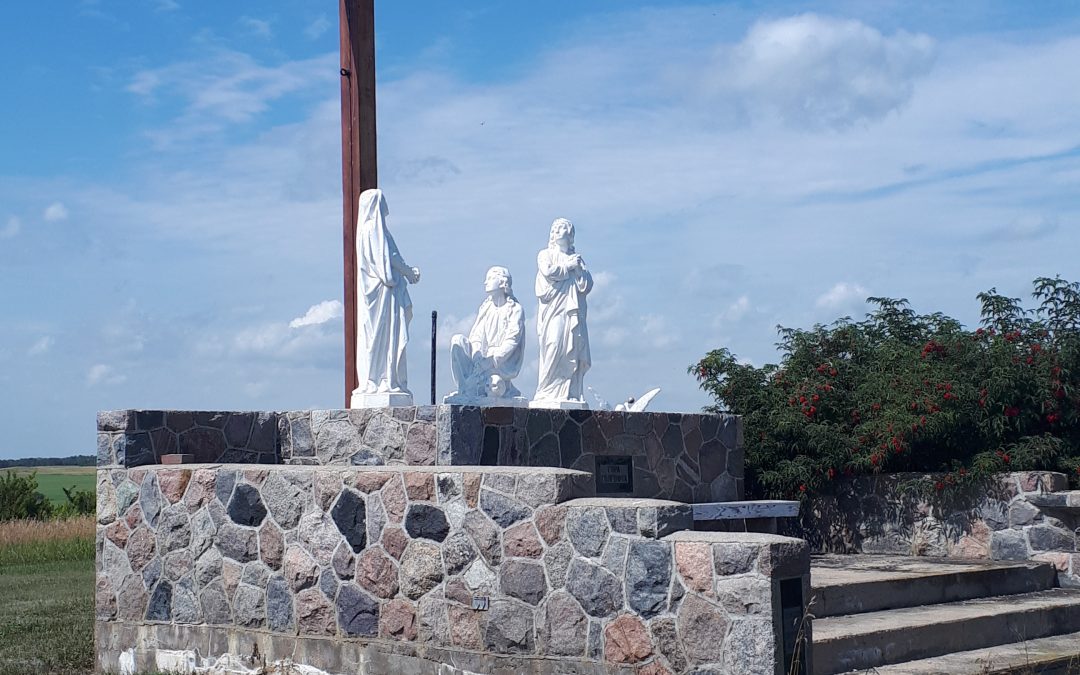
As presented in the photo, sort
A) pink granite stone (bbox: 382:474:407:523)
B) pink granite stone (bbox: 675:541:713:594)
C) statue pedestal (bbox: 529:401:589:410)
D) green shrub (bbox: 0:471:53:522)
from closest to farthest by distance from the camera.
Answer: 1. pink granite stone (bbox: 675:541:713:594)
2. pink granite stone (bbox: 382:474:407:523)
3. statue pedestal (bbox: 529:401:589:410)
4. green shrub (bbox: 0:471:53:522)

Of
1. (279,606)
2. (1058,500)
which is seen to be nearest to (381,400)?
(279,606)

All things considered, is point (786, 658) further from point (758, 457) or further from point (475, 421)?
point (758, 457)

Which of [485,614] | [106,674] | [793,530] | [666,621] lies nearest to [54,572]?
[106,674]

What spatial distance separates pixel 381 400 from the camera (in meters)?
11.6

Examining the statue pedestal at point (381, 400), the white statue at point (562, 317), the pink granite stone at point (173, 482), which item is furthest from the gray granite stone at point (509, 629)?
the white statue at point (562, 317)

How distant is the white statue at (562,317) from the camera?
1312 cm

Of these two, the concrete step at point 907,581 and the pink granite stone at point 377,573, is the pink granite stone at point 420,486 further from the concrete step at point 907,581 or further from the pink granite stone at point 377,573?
the concrete step at point 907,581

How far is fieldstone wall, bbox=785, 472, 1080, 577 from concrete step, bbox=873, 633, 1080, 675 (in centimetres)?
264

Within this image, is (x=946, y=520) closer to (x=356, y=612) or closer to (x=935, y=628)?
(x=935, y=628)

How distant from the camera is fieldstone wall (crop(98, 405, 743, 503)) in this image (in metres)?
10.6

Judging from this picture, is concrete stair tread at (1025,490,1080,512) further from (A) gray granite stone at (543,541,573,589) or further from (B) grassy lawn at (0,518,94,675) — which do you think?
(B) grassy lawn at (0,518,94,675)

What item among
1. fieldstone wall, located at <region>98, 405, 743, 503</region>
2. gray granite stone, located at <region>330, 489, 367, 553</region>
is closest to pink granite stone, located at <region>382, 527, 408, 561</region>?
gray granite stone, located at <region>330, 489, 367, 553</region>

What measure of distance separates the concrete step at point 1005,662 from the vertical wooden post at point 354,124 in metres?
6.52

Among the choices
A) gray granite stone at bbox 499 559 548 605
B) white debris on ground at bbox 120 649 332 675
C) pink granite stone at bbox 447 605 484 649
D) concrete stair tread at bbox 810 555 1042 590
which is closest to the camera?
gray granite stone at bbox 499 559 548 605
